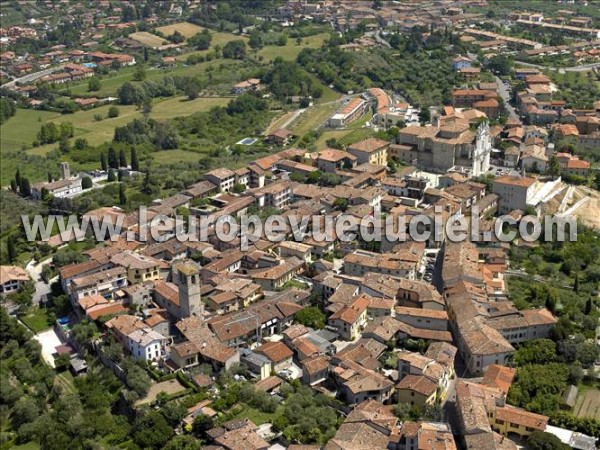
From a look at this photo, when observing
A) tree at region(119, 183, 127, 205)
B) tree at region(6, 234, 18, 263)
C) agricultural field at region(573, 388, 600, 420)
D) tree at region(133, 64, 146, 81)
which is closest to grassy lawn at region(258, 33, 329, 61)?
tree at region(133, 64, 146, 81)

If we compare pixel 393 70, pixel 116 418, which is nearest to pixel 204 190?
pixel 116 418

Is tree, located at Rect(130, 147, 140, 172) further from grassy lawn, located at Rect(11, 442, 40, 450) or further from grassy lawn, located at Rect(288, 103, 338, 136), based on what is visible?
grassy lawn, located at Rect(11, 442, 40, 450)

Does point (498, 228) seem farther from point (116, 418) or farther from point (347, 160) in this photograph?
point (116, 418)

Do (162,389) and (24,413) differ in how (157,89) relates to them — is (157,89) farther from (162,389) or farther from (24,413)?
(162,389)

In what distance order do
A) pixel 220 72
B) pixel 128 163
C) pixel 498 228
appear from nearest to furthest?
pixel 498 228
pixel 128 163
pixel 220 72

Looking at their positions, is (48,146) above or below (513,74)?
→ below

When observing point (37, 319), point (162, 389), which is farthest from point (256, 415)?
point (37, 319)
